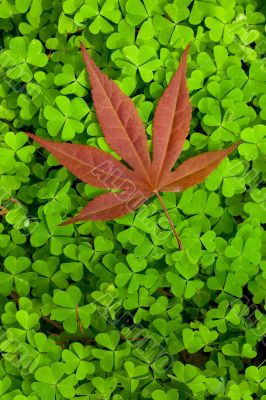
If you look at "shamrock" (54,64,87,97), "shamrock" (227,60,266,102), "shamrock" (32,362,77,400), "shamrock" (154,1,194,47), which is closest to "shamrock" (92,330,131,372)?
"shamrock" (32,362,77,400)

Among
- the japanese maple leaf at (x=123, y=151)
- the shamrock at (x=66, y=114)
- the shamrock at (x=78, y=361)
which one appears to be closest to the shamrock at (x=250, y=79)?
the japanese maple leaf at (x=123, y=151)

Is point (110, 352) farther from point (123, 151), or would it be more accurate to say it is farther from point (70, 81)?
point (70, 81)

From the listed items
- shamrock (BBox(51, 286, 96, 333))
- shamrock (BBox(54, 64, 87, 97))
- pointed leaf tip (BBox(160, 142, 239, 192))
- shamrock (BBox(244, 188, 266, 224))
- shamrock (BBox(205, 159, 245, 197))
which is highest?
shamrock (BBox(54, 64, 87, 97))

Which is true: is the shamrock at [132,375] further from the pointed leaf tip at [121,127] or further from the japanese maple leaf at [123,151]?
the pointed leaf tip at [121,127]

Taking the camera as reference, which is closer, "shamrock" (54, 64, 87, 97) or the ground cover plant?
the ground cover plant

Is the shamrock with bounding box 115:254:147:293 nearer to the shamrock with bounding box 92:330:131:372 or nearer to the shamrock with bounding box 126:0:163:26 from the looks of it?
the shamrock with bounding box 92:330:131:372

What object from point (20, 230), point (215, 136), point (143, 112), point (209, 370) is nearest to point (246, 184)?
point (215, 136)
